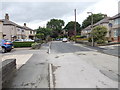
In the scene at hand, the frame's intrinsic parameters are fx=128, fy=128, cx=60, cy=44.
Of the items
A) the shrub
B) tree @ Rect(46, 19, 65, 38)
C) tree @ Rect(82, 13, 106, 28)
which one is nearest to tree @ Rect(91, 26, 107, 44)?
the shrub

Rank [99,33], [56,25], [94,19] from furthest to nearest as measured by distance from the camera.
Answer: [56,25] < [94,19] < [99,33]

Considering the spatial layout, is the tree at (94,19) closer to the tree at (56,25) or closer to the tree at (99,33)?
the tree at (56,25)

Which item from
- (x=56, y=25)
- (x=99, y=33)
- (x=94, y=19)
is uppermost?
(x=94, y=19)

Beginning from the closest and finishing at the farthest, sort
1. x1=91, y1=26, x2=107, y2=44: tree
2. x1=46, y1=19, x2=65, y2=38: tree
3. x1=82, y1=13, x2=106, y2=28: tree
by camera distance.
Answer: x1=91, y1=26, x2=107, y2=44: tree, x1=82, y1=13, x2=106, y2=28: tree, x1=46, y1=19, x2=65, y2=38: tree

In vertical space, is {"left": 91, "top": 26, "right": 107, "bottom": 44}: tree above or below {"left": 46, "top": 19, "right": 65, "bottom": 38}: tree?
below

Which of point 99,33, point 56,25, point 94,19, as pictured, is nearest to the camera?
point 99,33

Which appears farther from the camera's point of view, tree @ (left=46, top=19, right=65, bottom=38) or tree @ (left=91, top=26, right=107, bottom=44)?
tree @ (left=46, top=19, right=65, bottom=38)

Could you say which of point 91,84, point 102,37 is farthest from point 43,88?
point 102,37

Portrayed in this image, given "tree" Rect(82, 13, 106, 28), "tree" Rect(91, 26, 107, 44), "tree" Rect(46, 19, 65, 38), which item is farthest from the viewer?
"tree" Rect(46, 19, 65, 38)

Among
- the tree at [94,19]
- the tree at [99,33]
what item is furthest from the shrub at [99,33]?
the tree at [94,19]

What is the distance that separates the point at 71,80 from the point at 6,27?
3797cm

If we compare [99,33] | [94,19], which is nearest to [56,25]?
[94,19]

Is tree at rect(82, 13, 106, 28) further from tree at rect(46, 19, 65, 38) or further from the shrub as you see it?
the shrub

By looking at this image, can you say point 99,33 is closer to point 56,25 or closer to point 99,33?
point 99,33
